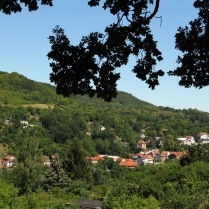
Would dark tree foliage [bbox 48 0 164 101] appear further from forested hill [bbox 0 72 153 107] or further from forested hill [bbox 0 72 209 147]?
forested hill [bbox 0 72 153 107]

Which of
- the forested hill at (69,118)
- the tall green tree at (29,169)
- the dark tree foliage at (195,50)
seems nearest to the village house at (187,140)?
the forested hill at (69,118)

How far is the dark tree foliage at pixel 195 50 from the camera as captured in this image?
4215 millimetres

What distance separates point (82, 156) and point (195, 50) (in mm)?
35625

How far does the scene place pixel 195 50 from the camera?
4367mm

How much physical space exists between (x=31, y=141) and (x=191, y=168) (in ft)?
51.6

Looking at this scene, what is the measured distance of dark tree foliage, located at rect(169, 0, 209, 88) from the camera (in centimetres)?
421

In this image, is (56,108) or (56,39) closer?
(56,39)

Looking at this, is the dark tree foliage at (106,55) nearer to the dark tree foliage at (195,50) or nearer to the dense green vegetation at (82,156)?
the dark tree foliage at (195,50)

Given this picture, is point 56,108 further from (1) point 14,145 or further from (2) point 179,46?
(2) point 179,46

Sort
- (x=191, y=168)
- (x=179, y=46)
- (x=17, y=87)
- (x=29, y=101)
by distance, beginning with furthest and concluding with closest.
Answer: (x=17, y=87) → (x=29, y=101) → (x=191, y=168) → (x=179, y=46)

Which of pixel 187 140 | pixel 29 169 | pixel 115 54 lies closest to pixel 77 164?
pixel 29 169

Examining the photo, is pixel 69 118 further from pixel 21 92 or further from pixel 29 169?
pixel 29 169

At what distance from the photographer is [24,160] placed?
1481 inches

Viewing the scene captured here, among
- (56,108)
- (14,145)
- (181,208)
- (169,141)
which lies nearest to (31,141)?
(181,208)
